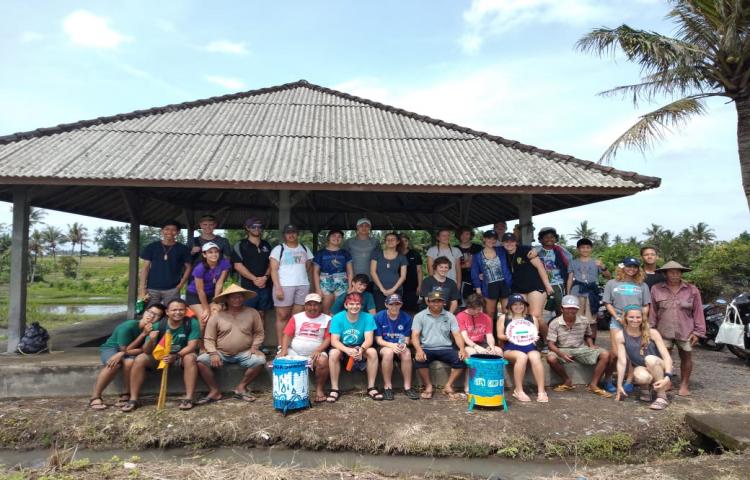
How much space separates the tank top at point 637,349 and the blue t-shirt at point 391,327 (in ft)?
8.45

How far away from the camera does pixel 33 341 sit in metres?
6.17

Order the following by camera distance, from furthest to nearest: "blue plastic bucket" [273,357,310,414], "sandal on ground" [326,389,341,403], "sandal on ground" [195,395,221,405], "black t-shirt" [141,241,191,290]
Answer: "black t-shirt" [141,241,191,290]
"sandal on ground" [326,389,341,403]
"sandal on ground" [195,395,221,405]
"blue plastic bucket" [273,357,310,414]

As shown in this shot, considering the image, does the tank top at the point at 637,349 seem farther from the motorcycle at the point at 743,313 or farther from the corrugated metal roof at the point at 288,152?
the motorcycle at the point at 743,313

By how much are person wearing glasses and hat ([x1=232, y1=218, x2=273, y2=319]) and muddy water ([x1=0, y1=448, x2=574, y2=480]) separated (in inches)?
81.1

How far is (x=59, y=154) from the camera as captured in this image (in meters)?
6.65

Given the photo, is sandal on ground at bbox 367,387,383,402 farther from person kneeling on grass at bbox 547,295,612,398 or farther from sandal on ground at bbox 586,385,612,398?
sandal on ground at bbox 586,385,612,398

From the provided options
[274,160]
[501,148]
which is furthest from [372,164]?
[501,148]

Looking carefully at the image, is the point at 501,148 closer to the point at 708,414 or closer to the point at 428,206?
the point at 428,206

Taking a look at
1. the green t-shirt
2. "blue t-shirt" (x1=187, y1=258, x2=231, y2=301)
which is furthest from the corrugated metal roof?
the green t-shirt

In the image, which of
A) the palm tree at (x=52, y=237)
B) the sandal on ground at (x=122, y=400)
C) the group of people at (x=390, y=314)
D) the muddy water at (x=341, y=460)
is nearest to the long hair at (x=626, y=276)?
the group of people at (x=390, y=314)

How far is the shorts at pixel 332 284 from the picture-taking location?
5.92 m

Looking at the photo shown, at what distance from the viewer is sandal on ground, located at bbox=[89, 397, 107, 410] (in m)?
4.91

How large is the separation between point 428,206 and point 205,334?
6593mm

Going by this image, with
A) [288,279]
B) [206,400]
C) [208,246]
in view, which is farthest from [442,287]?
[206,400]
